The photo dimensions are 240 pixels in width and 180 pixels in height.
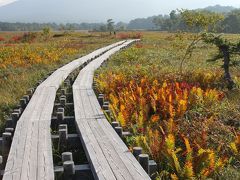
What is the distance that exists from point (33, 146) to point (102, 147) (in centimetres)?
108

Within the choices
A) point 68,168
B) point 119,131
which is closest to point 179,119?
point 119,131

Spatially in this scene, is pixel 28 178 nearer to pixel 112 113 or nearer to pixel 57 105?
pixel 112 113

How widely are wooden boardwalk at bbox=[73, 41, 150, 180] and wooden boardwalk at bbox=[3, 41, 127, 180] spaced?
58 centimetres

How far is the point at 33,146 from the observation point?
6.09 m

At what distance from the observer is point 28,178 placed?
4887 mm

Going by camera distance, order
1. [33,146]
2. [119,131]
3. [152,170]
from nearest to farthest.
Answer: [152,170], [33,146], [119,131]

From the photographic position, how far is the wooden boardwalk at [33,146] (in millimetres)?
5059

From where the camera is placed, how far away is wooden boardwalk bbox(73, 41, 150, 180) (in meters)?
4.98

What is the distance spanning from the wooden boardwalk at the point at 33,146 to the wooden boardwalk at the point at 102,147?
58 cm

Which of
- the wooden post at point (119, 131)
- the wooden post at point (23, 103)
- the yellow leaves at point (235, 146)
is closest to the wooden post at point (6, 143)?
the wooden post at point (119, 131)

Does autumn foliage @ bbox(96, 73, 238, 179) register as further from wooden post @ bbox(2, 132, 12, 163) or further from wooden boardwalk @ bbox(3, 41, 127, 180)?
wooden post @ bbox(2, 132, 12, 163)

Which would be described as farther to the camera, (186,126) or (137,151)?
(186,126)

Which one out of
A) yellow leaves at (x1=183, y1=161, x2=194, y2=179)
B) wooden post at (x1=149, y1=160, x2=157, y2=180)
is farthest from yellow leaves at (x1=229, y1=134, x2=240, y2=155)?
wooden post at (x1=149, y1=160, x2=157, y2=180)

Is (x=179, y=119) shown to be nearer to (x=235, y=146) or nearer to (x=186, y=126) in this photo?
(x=186, y=126)
